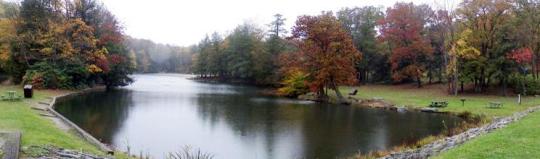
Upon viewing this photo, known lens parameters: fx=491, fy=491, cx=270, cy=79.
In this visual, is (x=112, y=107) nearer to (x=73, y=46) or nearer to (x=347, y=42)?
(x=73, y=46)

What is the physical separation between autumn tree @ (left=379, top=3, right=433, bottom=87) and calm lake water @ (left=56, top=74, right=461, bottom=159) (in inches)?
720

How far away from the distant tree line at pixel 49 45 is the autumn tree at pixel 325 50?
70.5 feet

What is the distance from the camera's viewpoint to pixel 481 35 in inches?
1735

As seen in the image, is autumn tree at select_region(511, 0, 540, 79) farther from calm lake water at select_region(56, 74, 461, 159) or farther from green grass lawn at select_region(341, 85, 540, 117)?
calm lake water at select_region(56, 74, 461, 159)

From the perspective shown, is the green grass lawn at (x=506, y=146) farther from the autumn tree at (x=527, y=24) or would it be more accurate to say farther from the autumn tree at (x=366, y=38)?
the autumn tree at (x=366, y=38)

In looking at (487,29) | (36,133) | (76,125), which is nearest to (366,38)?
(487,29)

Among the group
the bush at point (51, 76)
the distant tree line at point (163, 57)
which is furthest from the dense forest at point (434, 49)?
the distant tree line at point (163, 57)

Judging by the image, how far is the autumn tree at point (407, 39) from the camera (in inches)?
2148

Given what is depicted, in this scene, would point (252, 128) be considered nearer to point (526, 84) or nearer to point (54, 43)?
point (54, 43)

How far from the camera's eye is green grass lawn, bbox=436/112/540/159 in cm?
1181

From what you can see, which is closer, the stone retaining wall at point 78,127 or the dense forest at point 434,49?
the stone retaining wall at point 78,127

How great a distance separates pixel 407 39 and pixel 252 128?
112 ft

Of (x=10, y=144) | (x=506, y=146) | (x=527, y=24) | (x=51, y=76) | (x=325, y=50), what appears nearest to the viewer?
(x=10, y=144)

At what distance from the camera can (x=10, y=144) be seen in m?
12.0
